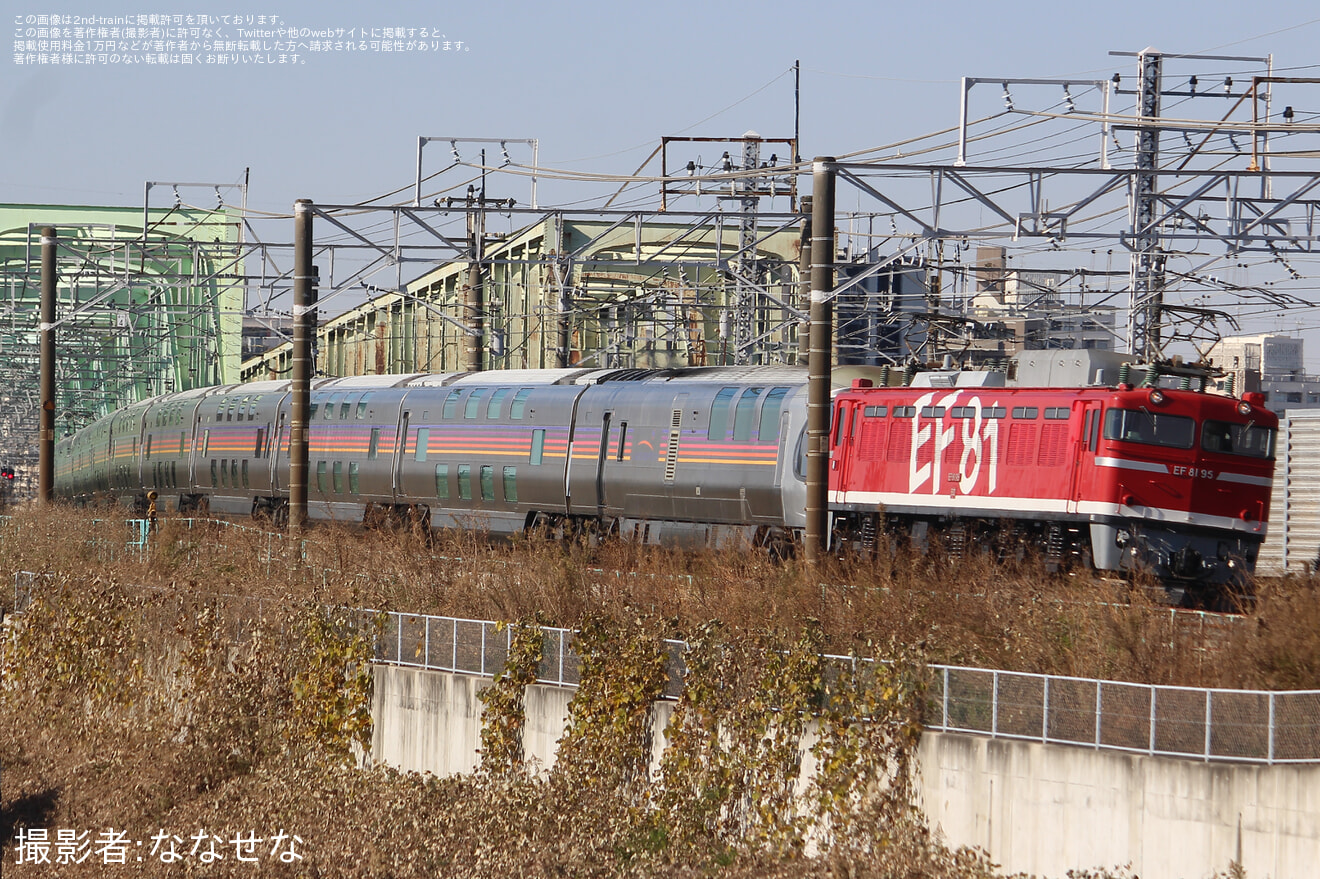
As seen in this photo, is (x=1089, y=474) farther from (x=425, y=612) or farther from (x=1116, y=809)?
(x=425, y=612)

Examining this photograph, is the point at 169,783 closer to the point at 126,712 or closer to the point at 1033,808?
the point at 126,712

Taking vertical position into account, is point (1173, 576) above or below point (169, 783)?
→ above

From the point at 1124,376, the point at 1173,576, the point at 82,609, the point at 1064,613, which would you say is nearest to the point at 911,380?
the point at 1124,376

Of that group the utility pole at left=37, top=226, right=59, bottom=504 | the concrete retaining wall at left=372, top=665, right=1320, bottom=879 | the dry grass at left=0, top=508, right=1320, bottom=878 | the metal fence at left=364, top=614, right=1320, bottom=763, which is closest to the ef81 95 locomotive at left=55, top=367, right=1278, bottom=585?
the dry grass at left=0, top=508, right=1320, bottom=878

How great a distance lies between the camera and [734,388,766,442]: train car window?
85.7 ft

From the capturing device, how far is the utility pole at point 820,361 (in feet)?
65.8

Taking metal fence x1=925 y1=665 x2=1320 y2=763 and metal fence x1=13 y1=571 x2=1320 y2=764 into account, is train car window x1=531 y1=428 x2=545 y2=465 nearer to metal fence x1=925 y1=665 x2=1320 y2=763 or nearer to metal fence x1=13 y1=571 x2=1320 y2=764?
metal fence x1=13 y1=571 x2=1320 y2=764

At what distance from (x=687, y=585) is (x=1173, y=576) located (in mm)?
6887

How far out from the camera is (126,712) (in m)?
25.7

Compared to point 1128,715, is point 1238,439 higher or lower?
higher

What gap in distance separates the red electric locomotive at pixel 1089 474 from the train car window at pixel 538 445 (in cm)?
791

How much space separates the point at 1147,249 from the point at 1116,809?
19.3 meters

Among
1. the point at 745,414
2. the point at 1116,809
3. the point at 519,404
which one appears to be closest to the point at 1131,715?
the point at 1116,809

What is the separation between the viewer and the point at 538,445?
30047 mm
